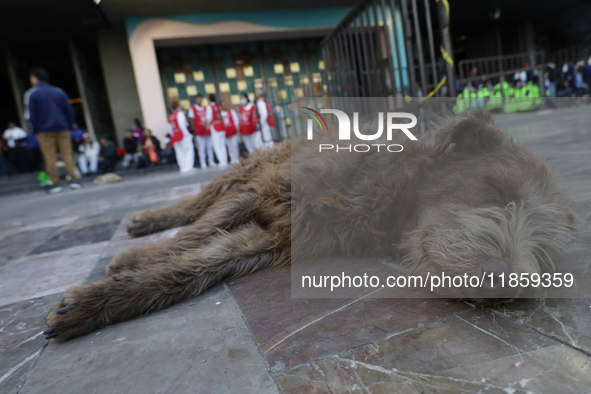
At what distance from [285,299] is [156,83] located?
14583mm

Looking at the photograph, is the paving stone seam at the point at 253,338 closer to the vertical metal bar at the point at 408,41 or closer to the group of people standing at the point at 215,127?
the vertical metal bar at the point at 408,41

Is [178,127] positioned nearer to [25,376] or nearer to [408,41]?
[408,41]

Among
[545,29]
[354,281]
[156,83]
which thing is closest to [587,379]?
[354,281]

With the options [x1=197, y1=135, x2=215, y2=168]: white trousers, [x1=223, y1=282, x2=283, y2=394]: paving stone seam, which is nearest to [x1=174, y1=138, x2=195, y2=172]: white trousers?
[x1=197, y1=135, x2=215, y2=168]: white trousers

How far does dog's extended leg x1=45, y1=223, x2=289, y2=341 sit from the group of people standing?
1006 centimetres

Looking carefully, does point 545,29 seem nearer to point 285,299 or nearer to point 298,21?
point 298,21

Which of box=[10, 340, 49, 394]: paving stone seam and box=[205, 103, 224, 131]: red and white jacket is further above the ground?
box=[205, 103, 224, 131]: red and white jacket

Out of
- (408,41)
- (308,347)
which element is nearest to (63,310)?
(308,347)

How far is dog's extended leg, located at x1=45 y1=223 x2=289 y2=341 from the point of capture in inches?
66.1

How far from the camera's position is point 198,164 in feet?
44.7

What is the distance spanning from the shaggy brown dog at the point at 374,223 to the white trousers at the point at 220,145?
1023cm

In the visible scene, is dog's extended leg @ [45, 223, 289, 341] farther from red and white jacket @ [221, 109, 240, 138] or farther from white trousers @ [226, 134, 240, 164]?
white trousers @ [226, 134, 240, 164]

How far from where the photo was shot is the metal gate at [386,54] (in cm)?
415

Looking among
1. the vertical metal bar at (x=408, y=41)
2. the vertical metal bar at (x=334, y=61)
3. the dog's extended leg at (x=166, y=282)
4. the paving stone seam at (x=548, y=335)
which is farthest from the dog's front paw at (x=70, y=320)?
the vertical metal bar at (x=334, y=61)
